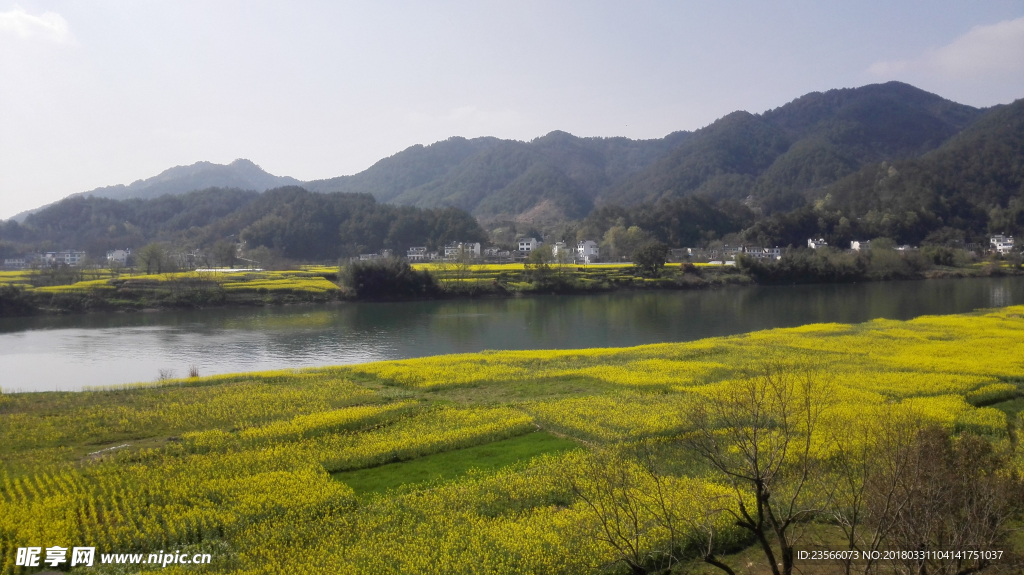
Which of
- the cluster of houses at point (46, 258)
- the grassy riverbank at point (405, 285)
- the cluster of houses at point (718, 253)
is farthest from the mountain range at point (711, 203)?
the grassy riverbank at point (405, 285)

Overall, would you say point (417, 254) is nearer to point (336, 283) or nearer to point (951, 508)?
point (336, 283)

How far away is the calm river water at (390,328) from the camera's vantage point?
2736 cm

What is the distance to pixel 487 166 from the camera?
185 meters

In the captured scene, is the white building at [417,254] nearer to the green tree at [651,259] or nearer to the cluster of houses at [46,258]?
the green tree at [651,259]

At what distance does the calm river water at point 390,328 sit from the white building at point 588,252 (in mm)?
29013

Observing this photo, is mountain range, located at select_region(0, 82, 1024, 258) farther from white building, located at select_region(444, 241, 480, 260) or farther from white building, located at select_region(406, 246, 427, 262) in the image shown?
white building, located at select_region(444, 241, 480, 260)

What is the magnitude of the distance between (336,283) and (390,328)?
2257cm

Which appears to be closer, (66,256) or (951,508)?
(951,508)

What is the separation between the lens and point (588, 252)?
86.2 metres

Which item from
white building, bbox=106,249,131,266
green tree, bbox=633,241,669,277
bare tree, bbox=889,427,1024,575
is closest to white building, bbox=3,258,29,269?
white building, bbox=106,249,131,266

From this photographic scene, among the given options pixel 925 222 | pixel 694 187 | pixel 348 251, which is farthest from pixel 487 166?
pixel 925 222

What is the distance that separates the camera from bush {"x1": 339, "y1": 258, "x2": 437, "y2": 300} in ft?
174

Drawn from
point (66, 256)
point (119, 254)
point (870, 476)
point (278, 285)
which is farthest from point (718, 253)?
point (66, 256)

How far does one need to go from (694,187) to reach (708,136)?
27.1 m
